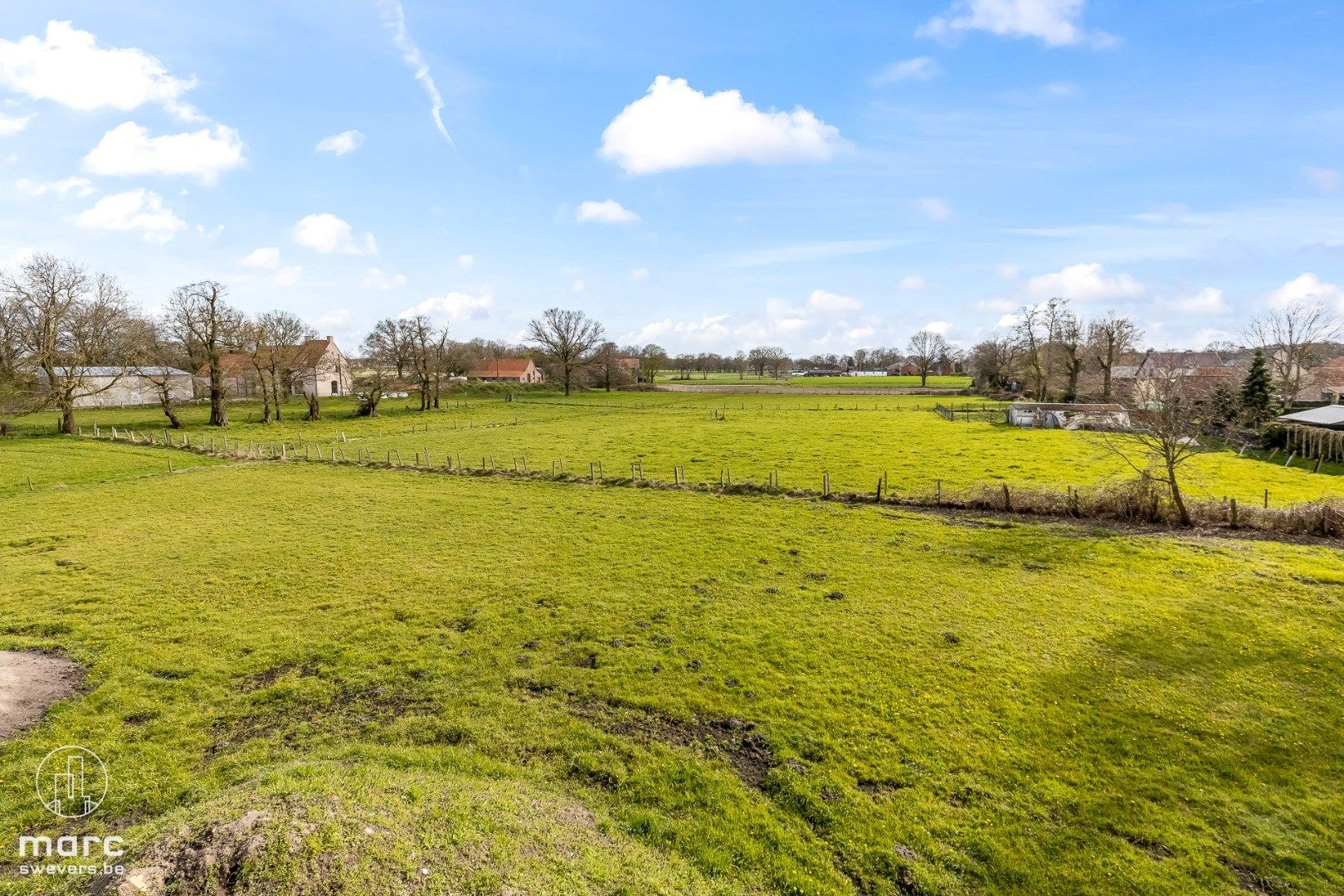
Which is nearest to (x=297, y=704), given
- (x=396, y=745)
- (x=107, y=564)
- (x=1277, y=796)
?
(x=396, y=745)

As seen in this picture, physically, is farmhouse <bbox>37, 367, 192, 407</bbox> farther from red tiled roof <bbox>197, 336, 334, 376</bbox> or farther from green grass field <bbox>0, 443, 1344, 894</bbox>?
green grass field <bbox>0, 443, 1344, 894</bbox>

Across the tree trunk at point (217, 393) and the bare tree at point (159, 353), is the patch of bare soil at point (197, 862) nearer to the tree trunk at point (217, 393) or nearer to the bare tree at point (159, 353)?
the bare tree at point (159, 353)

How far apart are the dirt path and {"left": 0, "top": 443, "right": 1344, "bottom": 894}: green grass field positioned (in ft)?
1.48

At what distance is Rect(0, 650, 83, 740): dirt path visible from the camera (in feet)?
30.7

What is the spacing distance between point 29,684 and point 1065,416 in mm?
67518

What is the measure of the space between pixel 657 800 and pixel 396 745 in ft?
13.8

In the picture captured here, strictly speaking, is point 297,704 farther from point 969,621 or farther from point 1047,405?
point 1047,405

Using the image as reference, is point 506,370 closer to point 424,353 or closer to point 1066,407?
point 424,353

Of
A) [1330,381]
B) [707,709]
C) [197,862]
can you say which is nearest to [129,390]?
[197,862]

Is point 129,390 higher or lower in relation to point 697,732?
higher

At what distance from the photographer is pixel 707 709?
9.85 metres

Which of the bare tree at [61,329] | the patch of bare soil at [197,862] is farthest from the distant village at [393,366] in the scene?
the patch of bare soil at [197,862]

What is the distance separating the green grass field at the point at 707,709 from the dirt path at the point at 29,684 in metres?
0.45

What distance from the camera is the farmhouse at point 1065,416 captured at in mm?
52031
